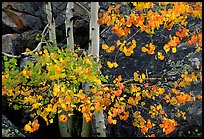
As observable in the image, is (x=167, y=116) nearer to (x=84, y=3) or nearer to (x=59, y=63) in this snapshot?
(x=59, y=63)

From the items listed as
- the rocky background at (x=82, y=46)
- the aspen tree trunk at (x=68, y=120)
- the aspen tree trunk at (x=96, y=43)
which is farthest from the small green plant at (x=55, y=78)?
the rocky background at (x=82, y=46)

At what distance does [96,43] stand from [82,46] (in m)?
4.43

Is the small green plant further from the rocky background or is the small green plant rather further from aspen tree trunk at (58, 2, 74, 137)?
the rocky background

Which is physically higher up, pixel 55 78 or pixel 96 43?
pixel 96 43

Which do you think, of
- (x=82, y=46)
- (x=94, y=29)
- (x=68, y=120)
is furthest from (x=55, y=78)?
(x=82, y=46)

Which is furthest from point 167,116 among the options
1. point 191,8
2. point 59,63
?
point 191,8

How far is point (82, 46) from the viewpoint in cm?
1188

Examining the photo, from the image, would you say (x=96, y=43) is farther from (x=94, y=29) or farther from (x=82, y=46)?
(x=82, y=46)

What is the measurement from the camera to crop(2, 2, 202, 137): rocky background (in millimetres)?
7699

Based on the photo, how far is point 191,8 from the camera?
33.0ft

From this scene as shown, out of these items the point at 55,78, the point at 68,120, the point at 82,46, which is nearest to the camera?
the point at 55,78

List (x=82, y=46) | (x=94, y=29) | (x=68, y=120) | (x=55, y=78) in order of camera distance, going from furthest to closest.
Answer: (x=82, y=46) < (x=68, y=120) < (x=94, y=29) < (x=55, y=78)

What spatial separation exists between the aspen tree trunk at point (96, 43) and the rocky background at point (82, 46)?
696 mm

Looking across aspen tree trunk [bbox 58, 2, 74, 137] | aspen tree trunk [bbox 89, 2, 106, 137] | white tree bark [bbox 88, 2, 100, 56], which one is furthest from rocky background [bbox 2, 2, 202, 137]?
white tree bark [bbox 88, 2, 100, 56]
